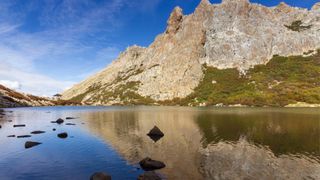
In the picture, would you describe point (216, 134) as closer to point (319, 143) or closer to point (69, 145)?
point (319, 143)

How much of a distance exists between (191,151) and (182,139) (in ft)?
54.0

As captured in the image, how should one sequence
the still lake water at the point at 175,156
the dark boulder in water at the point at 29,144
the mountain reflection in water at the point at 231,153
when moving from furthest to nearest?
the dark boulder in water at the point at 29,144 < the mountain reflection in water at the point at 231,153 < the still lake water at the point at 175,156

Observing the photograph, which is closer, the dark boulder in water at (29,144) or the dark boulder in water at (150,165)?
the dark boulder in water at (150,165)

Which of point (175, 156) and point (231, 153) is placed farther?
point (231, 153)

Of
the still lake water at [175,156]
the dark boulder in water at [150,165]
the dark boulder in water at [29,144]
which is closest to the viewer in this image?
the still lake water at [175,156]

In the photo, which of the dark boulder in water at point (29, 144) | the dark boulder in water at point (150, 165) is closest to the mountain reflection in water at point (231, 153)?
the dark boulder in water at point (150, 165)

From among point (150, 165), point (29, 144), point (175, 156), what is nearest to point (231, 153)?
point (175, 156)

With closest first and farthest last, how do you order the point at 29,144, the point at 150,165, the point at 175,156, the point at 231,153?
1. the point at 150,165
2. the point at 175,156
3. the point at 231,153
4. the point at 29,144

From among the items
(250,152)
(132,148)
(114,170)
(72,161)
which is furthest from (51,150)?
(250,152)

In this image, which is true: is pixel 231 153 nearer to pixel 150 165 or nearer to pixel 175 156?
pixel 175 156

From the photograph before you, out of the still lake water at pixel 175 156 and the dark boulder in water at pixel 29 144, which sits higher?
the dark boulder in water at pixel 29 144

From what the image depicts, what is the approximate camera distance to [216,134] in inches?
3406

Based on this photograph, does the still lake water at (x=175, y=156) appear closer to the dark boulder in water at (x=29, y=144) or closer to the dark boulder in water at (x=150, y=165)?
the dark boulder in water at (x=29, y=144)

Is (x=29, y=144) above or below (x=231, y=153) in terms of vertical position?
above
